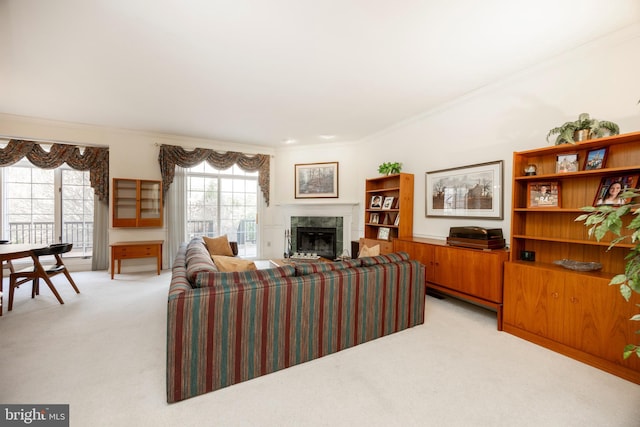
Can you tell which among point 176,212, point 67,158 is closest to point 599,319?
point 176,212

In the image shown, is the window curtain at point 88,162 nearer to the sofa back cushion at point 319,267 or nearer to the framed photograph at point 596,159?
the sofa back cushion at point 319,267

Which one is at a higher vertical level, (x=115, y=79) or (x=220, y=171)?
(x=115, y=79)

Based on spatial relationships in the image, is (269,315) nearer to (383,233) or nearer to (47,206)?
(383,233)

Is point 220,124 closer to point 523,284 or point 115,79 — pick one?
point 115,79

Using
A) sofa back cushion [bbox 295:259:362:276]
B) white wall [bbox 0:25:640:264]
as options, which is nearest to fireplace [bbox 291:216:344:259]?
white wall [bbox 0:25:640:264]

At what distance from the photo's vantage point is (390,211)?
4.54 m

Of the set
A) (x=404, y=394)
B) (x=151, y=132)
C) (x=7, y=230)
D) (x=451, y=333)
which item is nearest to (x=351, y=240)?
(x=451, y=333)

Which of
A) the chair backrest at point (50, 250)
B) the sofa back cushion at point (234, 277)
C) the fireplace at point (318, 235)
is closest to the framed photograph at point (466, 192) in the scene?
the fireplace at point (318, 235)

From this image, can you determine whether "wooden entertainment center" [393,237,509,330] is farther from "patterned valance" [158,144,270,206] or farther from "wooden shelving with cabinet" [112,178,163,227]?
"wooden shelving with cabinet" [112,178,163,227]

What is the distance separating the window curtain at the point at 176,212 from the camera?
5293 mm

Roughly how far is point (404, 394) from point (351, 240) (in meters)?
3.87

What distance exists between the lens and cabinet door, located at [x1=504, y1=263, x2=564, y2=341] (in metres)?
2.31

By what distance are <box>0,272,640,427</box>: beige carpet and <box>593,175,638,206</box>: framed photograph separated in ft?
4.33

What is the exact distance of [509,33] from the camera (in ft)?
7.35
